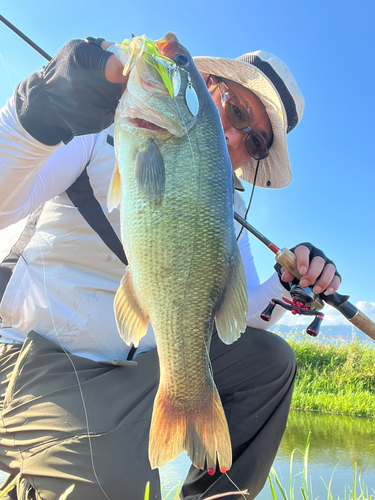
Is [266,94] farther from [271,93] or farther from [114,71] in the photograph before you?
[114,71]

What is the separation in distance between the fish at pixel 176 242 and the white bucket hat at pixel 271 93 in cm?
110

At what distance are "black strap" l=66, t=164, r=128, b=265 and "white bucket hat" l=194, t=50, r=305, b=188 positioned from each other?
1222 millimetres

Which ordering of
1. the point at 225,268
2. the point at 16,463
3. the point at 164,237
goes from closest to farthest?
the point at 164,237, the point at 225,268, the point at 16,463

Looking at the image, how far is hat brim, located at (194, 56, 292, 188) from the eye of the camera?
8.40ft

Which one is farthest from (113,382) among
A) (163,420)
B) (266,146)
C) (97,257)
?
(266,146)

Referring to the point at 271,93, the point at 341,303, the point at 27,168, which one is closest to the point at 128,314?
the point at 27,168

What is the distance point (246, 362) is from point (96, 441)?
105 cm

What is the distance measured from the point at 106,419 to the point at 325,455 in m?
2.96

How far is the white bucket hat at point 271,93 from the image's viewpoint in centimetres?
258

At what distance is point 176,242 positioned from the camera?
4.93ft

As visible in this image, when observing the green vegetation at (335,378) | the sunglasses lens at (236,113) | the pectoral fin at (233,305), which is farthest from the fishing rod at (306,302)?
the green vegetation at (335,378)

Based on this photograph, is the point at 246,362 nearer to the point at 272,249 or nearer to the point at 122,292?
the point at 272,249

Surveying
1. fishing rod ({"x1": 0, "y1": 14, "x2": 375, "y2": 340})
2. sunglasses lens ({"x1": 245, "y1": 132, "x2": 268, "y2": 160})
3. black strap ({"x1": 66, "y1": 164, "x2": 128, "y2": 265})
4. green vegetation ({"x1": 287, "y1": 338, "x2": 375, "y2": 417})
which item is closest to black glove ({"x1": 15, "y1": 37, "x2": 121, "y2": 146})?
black strap ({"x1": 66, "y1": 164, "x2": 128, "y2": 265})

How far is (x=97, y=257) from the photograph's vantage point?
220cm
